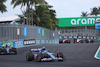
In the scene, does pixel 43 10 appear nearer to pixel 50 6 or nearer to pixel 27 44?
pixel 50 6

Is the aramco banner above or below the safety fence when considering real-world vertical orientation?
above

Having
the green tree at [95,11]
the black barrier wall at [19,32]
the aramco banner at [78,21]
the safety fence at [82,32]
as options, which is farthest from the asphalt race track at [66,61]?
the green tree at [95,11]

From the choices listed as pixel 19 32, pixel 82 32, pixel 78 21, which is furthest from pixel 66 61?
pixel 78 21

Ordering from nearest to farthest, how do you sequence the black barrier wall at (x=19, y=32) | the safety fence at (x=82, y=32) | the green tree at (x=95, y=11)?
the black barrier wall at (x=19, y=32), the safety fence at (x=82, y=32), the green tree at (x=95, y=11)

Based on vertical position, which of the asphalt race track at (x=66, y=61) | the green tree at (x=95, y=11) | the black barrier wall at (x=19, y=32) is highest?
the green tree at (x=95, y=11)

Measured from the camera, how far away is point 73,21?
58.4m

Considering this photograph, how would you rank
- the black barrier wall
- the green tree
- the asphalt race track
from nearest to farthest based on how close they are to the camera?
the asphalt race track < the black barrier wall < the green tree

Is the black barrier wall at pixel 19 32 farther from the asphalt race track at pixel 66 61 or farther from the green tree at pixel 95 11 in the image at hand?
the green tree at pixel 95 11

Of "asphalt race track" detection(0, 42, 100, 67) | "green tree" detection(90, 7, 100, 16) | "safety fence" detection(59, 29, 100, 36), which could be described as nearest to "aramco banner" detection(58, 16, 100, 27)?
"safety fence" detection(59, 29, 100, 36)

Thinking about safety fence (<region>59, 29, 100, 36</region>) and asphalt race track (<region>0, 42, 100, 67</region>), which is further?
safety fence (<region>59, 29, 100, 36</region>)

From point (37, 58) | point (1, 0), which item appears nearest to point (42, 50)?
A: point (37, 58)

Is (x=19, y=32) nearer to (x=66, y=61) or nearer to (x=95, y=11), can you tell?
(x=66, y=61)

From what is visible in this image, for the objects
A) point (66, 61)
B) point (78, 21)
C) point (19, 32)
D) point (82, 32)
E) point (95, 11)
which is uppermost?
point (95, 11)

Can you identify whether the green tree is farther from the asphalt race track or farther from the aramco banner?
the asphalt race track
